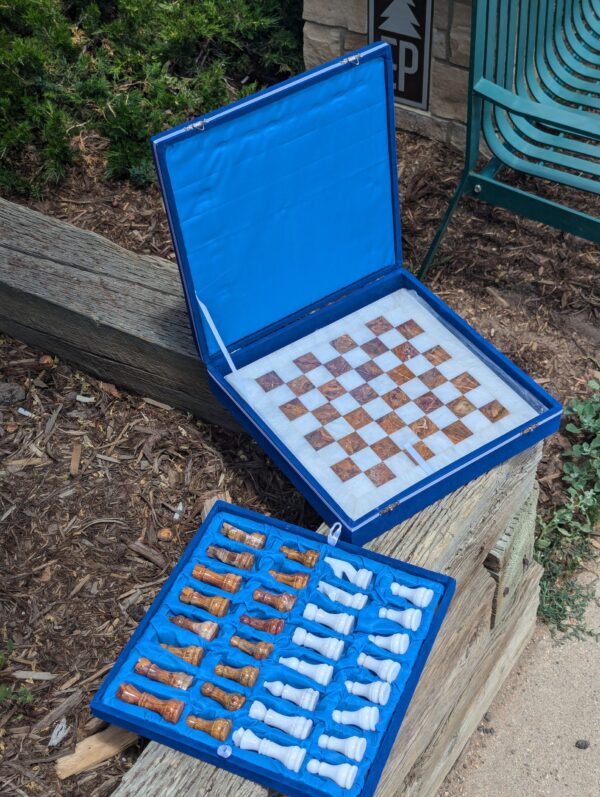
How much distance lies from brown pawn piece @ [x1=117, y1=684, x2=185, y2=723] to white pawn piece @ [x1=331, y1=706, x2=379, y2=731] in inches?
12.1

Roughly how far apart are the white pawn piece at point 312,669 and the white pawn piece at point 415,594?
0.22 metres

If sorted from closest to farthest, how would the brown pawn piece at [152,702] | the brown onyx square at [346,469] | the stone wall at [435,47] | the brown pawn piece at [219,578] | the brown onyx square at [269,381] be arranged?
1. the brown pawn piece at [152,702]
2. the brown pawn piece at [219,578]
3. the brown onyx square at [346,469]
4. the brown onyx square at [269,381]
5. the stone wall at [435,47]

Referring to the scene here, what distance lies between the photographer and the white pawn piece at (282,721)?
1.86m

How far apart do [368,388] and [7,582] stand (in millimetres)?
1054

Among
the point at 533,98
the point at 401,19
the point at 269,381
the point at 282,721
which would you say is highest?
the point at 401,19

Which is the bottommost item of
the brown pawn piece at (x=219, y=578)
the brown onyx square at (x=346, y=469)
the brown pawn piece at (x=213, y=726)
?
the brown pawn piece at (x=213, y=726)

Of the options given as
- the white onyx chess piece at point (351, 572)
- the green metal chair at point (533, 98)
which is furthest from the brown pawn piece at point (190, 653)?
the green metal chair at point (533, 98)

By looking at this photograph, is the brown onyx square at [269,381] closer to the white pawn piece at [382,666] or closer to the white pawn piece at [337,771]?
the white pawn piece at [382,666]

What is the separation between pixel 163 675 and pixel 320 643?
324 mm

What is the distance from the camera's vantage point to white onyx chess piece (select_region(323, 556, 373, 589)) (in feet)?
6.81

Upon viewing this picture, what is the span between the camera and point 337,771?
1.78 meters

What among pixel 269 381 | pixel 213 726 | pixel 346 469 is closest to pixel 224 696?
pixel 213 726

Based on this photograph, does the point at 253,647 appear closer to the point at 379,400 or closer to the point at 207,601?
the point at 207,601

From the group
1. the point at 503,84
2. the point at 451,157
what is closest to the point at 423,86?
the point at 451,157
